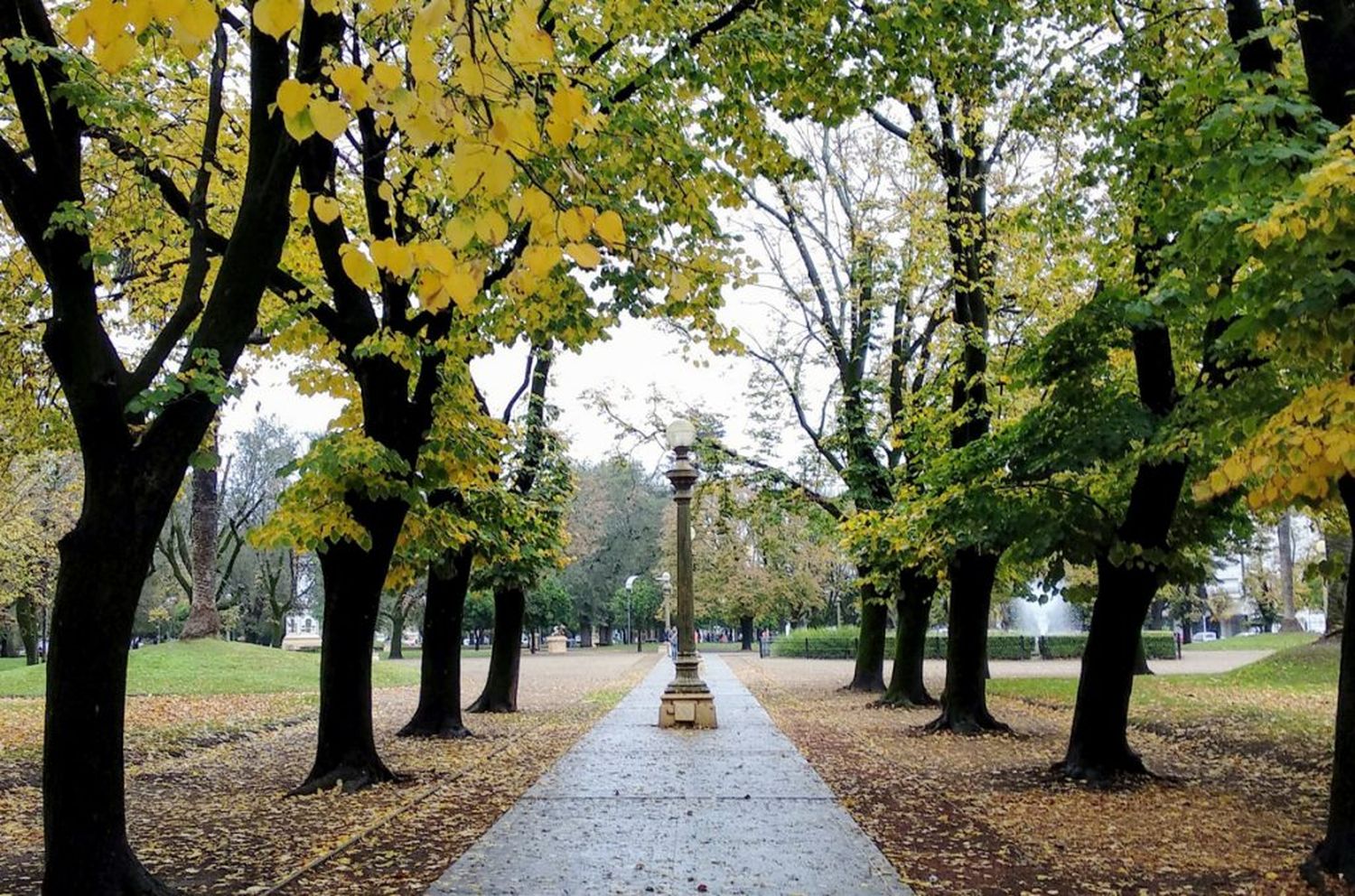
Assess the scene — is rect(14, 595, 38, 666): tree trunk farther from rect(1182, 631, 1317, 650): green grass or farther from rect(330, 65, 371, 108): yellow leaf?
rect(1182, 631, 1317, 650): green grass

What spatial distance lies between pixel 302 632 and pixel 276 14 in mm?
96320

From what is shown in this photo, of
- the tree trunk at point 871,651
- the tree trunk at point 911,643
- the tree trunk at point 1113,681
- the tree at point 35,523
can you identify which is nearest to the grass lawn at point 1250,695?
the tree trunk at point 911,643

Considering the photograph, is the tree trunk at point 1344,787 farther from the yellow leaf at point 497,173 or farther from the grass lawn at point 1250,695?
the grass lawn at point 1250,695

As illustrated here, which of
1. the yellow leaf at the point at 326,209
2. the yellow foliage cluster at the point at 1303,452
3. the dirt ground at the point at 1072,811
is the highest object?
the yellow leaf at the point at 326,209

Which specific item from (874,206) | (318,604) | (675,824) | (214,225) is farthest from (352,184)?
(318,604)

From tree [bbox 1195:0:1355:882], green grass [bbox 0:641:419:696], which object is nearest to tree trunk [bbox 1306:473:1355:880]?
tree [bbox 1195:0:1355:882]

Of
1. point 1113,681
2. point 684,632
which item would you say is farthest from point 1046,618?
point 1113,681

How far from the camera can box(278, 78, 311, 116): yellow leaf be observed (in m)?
2.39

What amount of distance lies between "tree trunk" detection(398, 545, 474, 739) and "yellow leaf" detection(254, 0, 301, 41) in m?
12.3

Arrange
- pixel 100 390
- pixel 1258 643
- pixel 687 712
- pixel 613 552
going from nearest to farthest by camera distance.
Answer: pixel 100 390 < pixel 687 712 < pixel 1258 643 < pixel 613 552

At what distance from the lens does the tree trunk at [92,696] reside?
5.18 metres

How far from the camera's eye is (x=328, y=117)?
2432 millimetres

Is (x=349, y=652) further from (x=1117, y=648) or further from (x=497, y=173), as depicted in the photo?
(x=497, y=173)

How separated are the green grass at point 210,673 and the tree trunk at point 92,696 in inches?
699
